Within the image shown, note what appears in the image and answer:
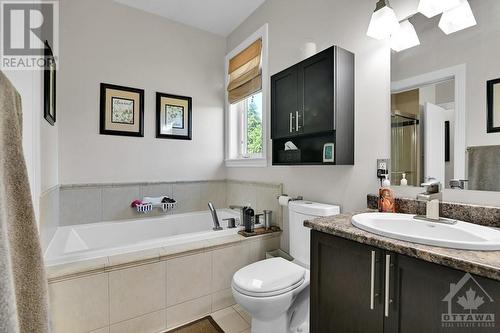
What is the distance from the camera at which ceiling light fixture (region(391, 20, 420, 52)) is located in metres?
1.35

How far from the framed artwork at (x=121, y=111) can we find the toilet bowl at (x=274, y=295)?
6.21ft

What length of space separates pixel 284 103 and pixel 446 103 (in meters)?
1.03

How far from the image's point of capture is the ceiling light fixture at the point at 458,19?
45.4 inches

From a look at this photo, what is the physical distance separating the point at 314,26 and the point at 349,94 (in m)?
0.73

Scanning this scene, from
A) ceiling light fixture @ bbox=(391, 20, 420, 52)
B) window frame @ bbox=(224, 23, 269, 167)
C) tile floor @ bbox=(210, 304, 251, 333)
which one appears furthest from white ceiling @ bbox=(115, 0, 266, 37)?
tile floor @ bbox=(210, 304, 251, 333)

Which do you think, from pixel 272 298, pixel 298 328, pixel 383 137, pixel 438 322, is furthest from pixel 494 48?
pixel 298 328

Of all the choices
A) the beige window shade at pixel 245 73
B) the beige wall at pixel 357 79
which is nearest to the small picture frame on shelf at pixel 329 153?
the beige wall at pixel 357 79

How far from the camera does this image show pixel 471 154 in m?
1.15

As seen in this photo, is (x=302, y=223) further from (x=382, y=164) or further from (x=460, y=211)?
(x=460, y=211)

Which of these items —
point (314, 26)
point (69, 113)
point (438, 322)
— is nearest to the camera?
point (438, 322)

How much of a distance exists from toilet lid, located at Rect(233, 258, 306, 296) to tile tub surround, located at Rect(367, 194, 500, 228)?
2.33ft

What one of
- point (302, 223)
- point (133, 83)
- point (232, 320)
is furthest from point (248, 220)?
point (133, 83)

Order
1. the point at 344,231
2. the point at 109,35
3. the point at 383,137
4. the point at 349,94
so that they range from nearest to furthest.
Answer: the point at 344,231 < the point at 383,137 < the point at 349,94 < the point at 109,35

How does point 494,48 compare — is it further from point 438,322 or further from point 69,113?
point 69,113
